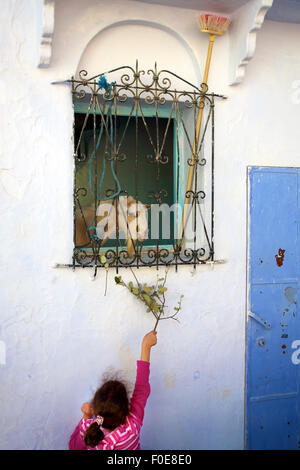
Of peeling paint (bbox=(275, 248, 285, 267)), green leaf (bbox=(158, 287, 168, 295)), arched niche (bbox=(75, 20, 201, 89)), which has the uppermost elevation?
arched niche (bbox=(75, 20, 201, 89))

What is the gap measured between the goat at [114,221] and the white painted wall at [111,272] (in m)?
0.20

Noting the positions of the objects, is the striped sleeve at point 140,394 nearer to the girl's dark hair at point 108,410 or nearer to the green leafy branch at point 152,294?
the girl's dark hair at point 108,410

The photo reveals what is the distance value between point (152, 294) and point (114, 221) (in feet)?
1.65

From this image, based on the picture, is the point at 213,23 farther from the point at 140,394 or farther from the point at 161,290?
the point at 140,394

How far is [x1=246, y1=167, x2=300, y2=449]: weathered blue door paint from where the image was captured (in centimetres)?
311

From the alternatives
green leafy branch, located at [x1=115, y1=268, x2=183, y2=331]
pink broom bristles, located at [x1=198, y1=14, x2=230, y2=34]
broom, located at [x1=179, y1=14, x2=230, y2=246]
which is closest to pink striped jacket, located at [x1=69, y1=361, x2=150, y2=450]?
green leafy branch, located at [x1=115, y1=268, x2=183, y2=331]

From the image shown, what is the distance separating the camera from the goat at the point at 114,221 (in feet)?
9.35

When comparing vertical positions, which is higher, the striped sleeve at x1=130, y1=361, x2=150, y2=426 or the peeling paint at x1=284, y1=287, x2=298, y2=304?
the peeling paint at x1=284, y1=287, x2=298, y2=304

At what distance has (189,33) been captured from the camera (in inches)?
115

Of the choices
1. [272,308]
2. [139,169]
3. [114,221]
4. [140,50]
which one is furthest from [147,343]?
[140,50]

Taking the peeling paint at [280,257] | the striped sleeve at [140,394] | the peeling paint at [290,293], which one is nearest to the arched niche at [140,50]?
the peeling paint at [280,257]

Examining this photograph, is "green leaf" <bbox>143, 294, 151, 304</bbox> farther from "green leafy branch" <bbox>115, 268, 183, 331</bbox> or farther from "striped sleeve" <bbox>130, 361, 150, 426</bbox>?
"striped sleeve" <bbox>130, 361, 150, 426</bbox>

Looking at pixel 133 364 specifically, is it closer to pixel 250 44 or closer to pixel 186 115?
pixel 186 115

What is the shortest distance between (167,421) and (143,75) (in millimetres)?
2157
